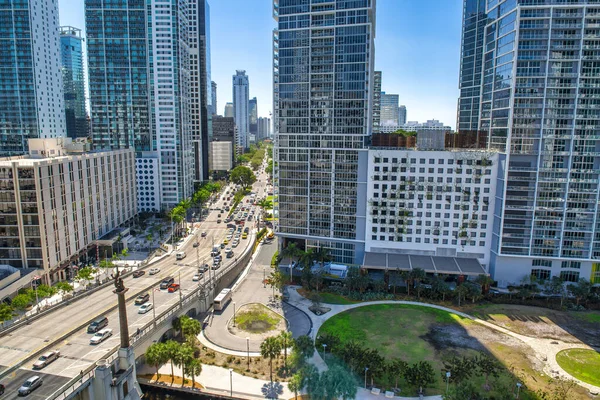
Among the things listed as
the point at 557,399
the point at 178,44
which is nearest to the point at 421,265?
the point at 557,399

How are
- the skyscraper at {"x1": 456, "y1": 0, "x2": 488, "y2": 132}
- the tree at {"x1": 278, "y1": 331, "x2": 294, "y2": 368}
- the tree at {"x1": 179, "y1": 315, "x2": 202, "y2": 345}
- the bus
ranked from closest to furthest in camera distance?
1. the tree at {"x1": 278, "y1": 331, "x2": 294, "y2": 368}
2. the tree at {"x1": 179, "y1": 315, "x2": 202, "y2": 345}
3. the bus
4. the skyscraper at {"x1": 456, "y1": 0, "x2": 488, "y2": 132}

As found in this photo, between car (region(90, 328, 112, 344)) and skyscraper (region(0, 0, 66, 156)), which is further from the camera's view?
skyscraper (region(0, 0, 66, 156))

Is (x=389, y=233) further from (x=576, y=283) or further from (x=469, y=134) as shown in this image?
(x=576, y=283)

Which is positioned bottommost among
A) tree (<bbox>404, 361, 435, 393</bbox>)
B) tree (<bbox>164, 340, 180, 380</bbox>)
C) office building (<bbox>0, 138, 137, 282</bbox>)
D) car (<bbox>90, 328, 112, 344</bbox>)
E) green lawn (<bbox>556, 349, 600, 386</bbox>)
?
green lawn (<bbox>556, 349, 600, 386</bbox>)

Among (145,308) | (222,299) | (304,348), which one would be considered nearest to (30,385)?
(145,308)

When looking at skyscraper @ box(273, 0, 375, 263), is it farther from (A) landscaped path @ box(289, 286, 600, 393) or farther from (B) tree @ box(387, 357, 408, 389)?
(B) tree @ box(387, 357, 408, 389)

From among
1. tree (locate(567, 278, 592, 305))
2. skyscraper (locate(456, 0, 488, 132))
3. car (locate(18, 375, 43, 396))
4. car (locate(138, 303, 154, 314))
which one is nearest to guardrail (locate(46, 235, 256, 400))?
car (locate(18, 375, 43, 396))
